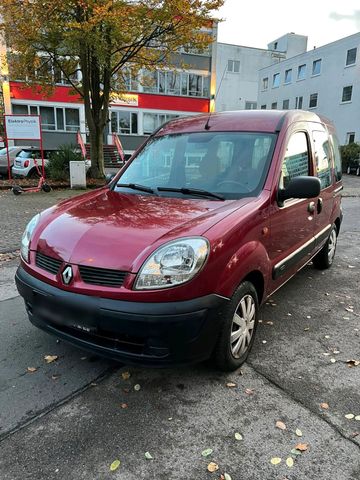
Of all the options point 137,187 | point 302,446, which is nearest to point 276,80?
point 137,187

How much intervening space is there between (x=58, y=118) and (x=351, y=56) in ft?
82.9

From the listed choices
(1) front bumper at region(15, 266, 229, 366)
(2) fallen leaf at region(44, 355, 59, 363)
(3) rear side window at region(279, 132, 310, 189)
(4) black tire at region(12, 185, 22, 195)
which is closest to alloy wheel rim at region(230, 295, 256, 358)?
(1) front bumper at region(15, 266, 229, 366)

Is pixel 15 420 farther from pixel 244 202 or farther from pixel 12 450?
pixel 244 202

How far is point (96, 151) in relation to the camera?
15.9 meters

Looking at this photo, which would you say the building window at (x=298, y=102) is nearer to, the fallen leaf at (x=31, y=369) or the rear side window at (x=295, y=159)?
the rear side window at (x=295, y=159)

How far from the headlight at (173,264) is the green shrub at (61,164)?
13.4m

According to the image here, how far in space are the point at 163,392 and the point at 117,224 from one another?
4.07ft

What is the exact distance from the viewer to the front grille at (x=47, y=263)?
2709 mm

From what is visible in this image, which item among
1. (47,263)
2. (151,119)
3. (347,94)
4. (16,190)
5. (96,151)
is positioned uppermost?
(347,94)

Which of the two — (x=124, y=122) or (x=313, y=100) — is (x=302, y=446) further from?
(x=313, y=100)

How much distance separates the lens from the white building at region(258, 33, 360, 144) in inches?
1332

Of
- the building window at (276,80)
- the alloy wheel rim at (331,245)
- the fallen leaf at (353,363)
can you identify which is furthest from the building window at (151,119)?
the fallen leaf at (353,363)

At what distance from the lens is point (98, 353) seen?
2613 mm

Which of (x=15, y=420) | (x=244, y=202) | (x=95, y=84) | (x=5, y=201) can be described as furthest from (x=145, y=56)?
(x=15, y=420)
